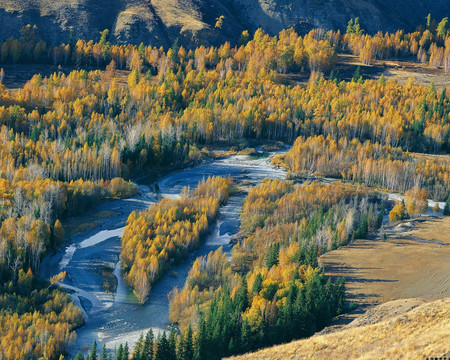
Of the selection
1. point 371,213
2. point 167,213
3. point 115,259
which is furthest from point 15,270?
point 371,213

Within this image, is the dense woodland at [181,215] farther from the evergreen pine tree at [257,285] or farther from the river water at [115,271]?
the river water at [115,271]

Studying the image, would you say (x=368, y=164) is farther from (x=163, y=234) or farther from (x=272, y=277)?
(x=272, y=277)

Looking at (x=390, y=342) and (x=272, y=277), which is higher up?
(x=390, y=342)

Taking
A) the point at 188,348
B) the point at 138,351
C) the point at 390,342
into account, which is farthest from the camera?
the point at 188,348

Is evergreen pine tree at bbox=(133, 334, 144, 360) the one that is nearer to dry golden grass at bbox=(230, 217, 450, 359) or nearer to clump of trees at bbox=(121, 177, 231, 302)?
dry golden grass at bbox=(230, 217, 450, 359)

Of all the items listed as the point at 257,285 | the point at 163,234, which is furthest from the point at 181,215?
the point at 257,285

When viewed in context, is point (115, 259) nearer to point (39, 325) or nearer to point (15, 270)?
point (15, 270)

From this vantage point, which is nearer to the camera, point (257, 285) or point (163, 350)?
point (163, 350)
